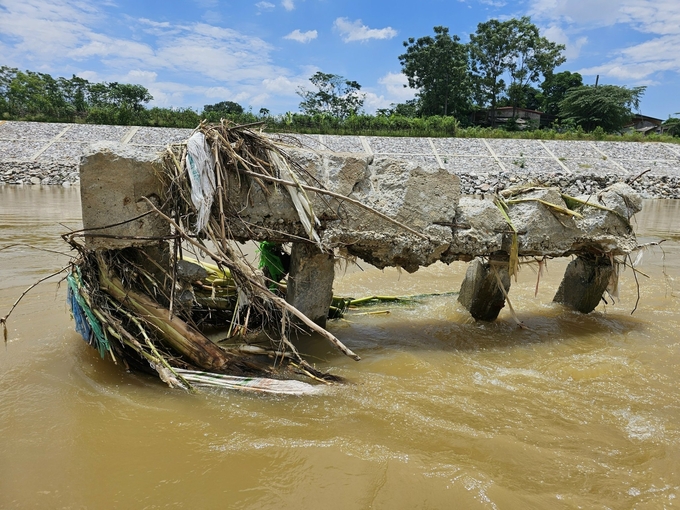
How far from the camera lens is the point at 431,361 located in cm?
424

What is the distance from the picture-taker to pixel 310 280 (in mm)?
4359

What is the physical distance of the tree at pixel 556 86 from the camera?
52688 millimetres

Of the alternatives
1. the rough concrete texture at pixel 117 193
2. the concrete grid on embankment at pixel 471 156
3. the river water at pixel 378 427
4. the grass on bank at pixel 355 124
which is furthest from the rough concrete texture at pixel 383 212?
the grass on bank at pixel 355 124

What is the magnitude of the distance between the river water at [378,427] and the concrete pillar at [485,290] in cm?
23

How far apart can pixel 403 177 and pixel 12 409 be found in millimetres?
3387

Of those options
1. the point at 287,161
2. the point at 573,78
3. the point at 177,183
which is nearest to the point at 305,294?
the point at 287,161

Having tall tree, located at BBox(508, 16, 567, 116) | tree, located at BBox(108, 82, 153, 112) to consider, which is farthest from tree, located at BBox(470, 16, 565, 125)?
tree, located at BBox(108, 82, 153, 112)

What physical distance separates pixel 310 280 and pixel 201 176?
136 cm

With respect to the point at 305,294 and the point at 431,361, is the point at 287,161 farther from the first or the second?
the point at 431,361

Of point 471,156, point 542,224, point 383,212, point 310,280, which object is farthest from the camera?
point 471,156

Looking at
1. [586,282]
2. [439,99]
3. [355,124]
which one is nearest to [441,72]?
[439,99]

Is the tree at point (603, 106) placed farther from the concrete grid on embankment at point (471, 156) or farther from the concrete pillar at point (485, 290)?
the concrete pillar at point (485, 290)

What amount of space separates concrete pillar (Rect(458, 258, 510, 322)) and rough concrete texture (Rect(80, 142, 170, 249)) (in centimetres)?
325

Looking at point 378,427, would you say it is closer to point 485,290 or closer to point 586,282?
point 485,290
